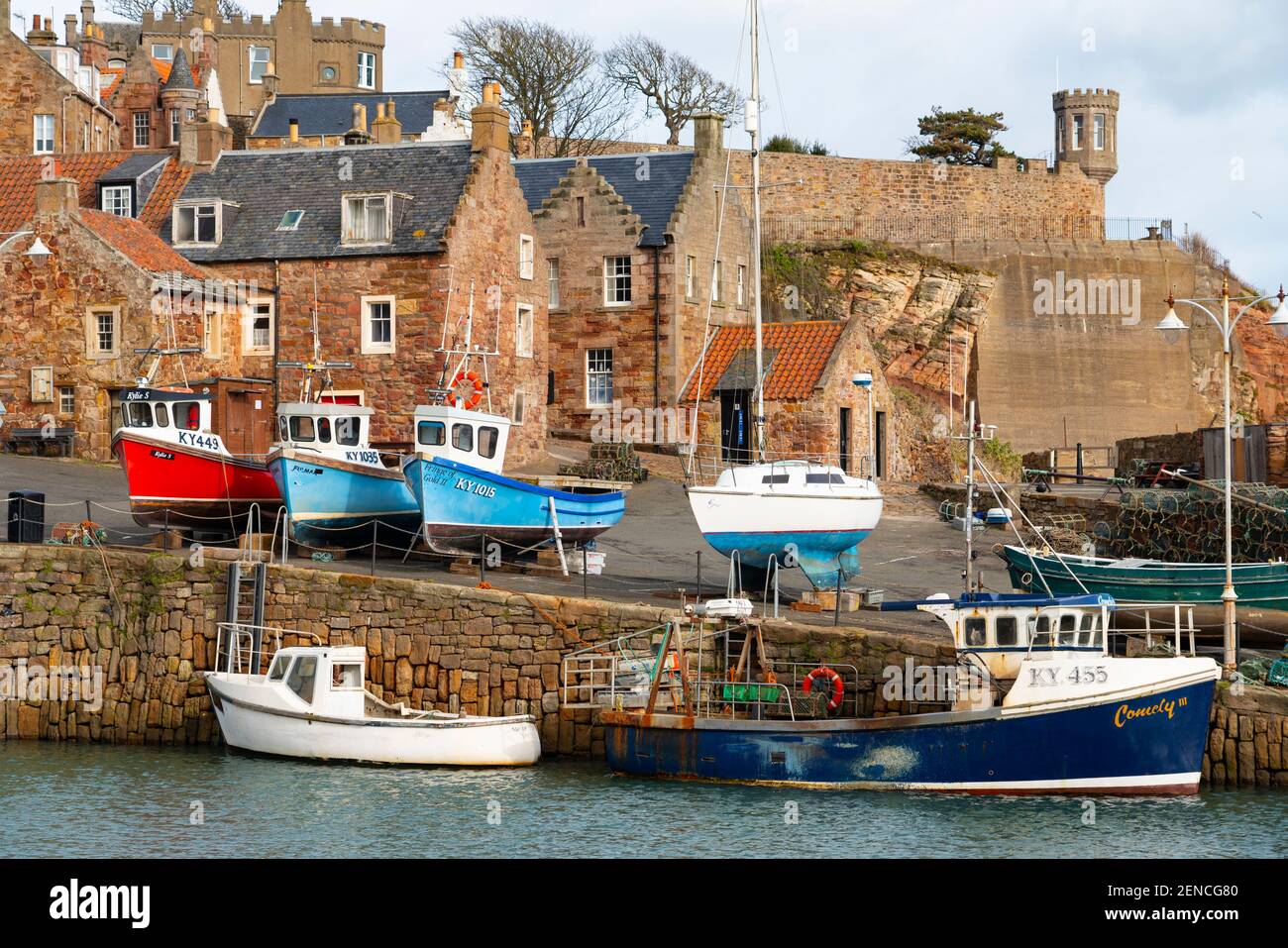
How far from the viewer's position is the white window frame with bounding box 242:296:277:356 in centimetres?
4153

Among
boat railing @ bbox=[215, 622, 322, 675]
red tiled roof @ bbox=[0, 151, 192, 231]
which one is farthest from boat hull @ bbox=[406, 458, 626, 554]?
red tiled roof @ bbox=[0, 151, 192, 231]

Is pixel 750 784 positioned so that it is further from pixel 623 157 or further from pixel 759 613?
pixel 623 157

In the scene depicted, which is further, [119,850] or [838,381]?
[838,381]

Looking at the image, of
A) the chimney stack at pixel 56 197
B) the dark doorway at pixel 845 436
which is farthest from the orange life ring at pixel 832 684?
the chimney stack at pixel 56 197

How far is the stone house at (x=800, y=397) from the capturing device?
42875 millimetres

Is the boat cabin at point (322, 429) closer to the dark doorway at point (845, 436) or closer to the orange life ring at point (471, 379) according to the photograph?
the orange life ring at point (471, 379)

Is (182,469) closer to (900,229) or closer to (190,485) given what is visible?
(190,485)

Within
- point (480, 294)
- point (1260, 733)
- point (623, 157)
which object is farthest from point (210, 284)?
point (1260, 733)

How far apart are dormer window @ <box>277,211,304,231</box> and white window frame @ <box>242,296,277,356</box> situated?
172 centimetres

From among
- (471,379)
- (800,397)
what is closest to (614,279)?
(800,397)

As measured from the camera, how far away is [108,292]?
4034 cm

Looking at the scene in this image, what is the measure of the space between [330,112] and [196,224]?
23.2 meters

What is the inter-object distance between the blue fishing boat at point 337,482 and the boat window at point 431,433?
1.13 meters

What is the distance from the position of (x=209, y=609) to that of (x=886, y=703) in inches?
403
